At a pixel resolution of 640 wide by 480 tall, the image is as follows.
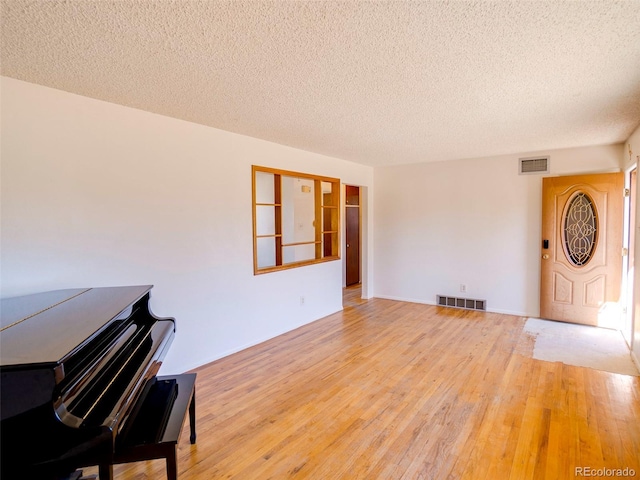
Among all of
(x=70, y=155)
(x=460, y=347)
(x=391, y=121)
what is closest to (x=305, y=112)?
(x=391, y=121)

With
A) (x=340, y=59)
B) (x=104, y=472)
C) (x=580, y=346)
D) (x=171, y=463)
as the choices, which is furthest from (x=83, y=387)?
(x=580, y=346)

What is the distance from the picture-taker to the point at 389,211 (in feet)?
20.6

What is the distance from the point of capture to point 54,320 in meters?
1.61

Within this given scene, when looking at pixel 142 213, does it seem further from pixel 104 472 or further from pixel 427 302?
pixel 427 302

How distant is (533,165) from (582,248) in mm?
1321

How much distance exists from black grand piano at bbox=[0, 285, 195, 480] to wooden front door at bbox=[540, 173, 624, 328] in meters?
4.93

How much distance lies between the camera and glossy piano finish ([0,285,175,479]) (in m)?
1.13

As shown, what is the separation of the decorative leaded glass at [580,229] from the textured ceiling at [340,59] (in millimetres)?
1430

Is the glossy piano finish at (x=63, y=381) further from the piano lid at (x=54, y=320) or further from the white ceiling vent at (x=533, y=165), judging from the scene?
the white ceiling vent at (x=533, y=165)

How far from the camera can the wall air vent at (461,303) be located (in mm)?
5504

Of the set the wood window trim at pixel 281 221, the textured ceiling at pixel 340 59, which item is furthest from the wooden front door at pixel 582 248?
the wood window trim at pixel 281 221

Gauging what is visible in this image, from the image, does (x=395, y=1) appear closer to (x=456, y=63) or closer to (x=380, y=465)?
(x=456, y=63)

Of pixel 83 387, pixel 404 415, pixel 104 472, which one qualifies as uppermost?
pixel 83 387

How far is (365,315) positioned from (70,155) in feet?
13.7
